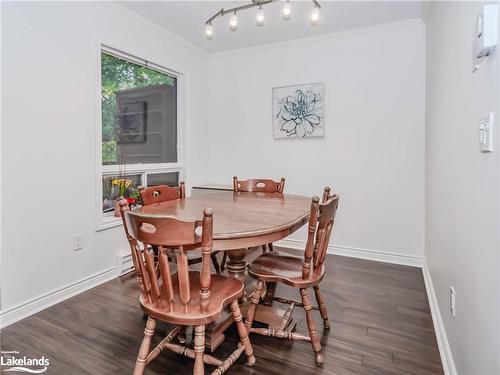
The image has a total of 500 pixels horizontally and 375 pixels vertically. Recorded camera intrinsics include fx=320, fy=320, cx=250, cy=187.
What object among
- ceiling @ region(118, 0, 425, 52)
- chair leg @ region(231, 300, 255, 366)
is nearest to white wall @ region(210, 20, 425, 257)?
ceiling @ region(118, 0, 425, 52)

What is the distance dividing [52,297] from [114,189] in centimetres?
108

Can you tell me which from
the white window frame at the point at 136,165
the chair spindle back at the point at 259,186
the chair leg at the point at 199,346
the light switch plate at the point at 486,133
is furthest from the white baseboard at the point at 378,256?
the chair leg at the point at 199,346

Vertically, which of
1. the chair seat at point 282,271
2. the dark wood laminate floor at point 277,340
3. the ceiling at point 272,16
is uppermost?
the ceiling at point 272,16

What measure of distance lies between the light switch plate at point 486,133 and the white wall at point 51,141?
2.56 m

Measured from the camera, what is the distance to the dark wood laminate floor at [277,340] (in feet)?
5.48

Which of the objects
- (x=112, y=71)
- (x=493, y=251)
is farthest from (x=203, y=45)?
(x=493, y=251)

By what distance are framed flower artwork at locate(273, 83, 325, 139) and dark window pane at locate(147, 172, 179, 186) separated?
1.31 metres

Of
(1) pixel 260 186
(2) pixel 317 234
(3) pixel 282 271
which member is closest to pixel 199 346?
(3) pixel 282 271

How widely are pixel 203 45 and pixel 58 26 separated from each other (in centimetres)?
183

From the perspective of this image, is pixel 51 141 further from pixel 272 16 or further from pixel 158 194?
pixel 272 16

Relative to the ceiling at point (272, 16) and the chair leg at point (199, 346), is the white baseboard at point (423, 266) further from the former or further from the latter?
the ceiling at point (272, 16)

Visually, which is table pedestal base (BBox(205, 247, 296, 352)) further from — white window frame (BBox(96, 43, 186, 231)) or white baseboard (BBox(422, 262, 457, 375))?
white window frame (BBox(96, 43, 186, 231))

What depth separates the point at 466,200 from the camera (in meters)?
1.38

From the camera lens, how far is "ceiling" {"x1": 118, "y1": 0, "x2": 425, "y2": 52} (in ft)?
9.41
